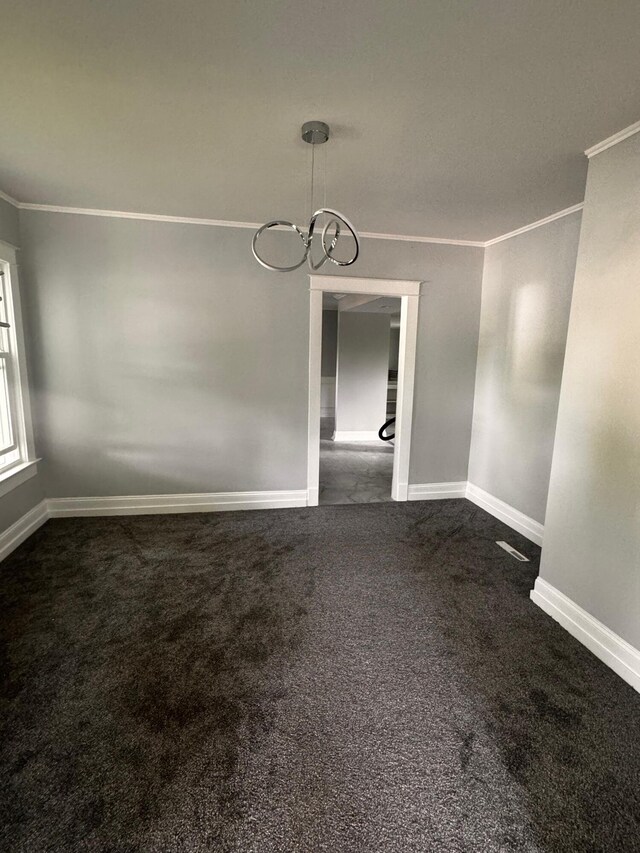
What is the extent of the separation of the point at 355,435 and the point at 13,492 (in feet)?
17.6

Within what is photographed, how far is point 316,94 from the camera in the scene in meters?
1.81

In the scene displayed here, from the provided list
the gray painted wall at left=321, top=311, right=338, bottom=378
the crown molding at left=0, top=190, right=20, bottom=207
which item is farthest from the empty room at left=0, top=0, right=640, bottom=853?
the gray painted wall at left=321, top=311, right=338, bottom=378

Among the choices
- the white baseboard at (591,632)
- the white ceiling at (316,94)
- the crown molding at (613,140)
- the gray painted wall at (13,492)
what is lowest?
the white baseboard at (591,632)

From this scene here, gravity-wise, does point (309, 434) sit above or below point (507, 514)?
above

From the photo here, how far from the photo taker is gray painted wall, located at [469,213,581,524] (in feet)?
10.7

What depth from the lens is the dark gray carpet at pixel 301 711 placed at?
4.54 ft

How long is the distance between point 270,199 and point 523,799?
3496 mm

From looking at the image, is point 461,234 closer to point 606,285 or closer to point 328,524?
point 606,285

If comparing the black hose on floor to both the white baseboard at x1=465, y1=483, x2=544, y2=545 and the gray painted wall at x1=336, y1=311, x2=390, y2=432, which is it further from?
the white baseboard at x1=465, y1=483, x2=544, y2=545

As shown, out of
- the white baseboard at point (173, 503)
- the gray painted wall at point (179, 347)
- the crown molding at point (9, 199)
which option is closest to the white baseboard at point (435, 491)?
the gray painted wall at point (179, 347)

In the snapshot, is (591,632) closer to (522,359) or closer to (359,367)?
(522,359)

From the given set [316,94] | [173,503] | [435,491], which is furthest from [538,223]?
[173,503]

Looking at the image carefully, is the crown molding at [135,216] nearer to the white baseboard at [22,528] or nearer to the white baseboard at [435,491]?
the white baseboard at [22,528]

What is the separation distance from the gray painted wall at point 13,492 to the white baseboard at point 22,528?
40mm
